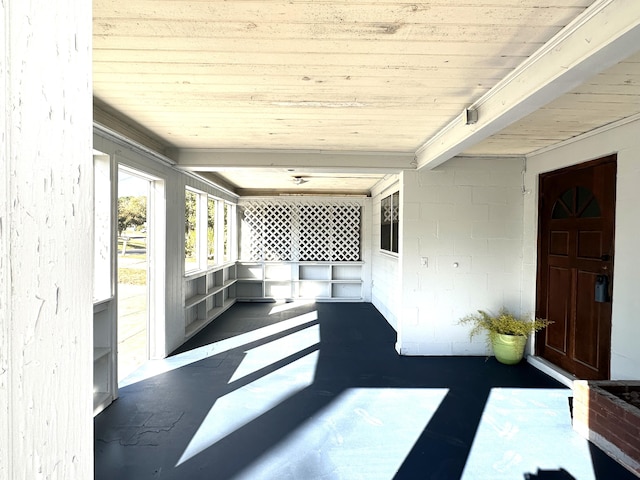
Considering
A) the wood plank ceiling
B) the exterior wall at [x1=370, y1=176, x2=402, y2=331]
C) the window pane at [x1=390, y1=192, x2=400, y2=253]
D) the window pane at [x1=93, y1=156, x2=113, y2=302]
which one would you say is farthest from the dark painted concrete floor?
the wood plank ceiling

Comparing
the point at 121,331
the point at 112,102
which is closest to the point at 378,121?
the point at 112,102

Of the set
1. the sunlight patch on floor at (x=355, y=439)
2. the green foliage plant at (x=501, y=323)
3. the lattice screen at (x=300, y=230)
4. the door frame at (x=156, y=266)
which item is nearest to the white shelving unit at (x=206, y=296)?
the door frame at (x=156, y=266)

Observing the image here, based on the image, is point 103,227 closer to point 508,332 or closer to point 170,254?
point 170,254

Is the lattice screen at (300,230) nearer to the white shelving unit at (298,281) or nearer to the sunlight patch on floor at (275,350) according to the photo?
the white shelving unit at (298,281)

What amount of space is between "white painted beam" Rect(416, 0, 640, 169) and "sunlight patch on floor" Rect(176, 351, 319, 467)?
263 cm

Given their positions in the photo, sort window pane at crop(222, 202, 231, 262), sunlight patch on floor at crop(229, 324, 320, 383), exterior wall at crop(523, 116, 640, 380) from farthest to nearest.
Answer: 1. window pane at crop(222, 202, 231, 262)
2. sunlight patch on floor at crop(229, 324, 320, 383)
3. exterior wall at crop(523, 116, 640, 380)

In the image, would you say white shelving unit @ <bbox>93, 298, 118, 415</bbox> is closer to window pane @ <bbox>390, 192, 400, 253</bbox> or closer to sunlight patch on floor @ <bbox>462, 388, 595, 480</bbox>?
sunlight patch on floor @ <bbox>462, 388, 595, 480</bbox>

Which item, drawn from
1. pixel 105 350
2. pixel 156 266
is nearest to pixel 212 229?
pixel 156 266

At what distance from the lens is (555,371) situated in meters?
3.38

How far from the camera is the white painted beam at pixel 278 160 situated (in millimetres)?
3814

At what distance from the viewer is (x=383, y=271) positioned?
6.00 m

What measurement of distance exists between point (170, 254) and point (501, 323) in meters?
3.81

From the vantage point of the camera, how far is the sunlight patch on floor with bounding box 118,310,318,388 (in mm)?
3396

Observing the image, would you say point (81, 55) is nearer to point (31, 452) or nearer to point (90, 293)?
point (90, 293)
